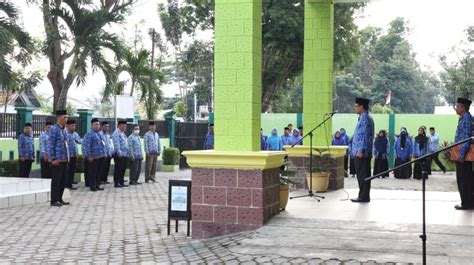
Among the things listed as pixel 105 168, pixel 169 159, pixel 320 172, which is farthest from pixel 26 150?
pixel 169 159

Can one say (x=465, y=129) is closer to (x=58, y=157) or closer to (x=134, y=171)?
(x=58, y=157)

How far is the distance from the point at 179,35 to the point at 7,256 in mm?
29103

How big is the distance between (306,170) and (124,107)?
6723mm

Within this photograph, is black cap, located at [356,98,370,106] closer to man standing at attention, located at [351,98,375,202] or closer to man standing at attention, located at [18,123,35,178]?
man standing at attention, located at [351,98,375,202]

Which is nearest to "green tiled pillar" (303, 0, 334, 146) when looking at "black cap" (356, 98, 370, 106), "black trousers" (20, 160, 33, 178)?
"black cap" (356, 98, 370, 106)

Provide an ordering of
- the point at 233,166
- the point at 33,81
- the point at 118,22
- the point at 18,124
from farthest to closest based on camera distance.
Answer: the point at 33,81, the point at 118,22, the point at 18,124, the point at 233,166

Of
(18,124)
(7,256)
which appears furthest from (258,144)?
(18,124)

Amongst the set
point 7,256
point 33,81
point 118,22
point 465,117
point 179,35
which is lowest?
point 7,256

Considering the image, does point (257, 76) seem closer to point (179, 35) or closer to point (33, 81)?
point (33, 81)

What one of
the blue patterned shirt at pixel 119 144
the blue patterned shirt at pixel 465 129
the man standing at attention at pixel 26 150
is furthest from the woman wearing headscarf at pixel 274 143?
the blue patterned shirt at pixel 465 129

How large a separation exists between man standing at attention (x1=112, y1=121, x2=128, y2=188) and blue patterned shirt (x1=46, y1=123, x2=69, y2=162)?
11.5 feet

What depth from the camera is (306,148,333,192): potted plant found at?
10.2 meters

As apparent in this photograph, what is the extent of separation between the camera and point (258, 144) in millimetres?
6797

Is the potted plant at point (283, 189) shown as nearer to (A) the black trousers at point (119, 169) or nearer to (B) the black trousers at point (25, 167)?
(A) the black trousers at point (119, 169)
